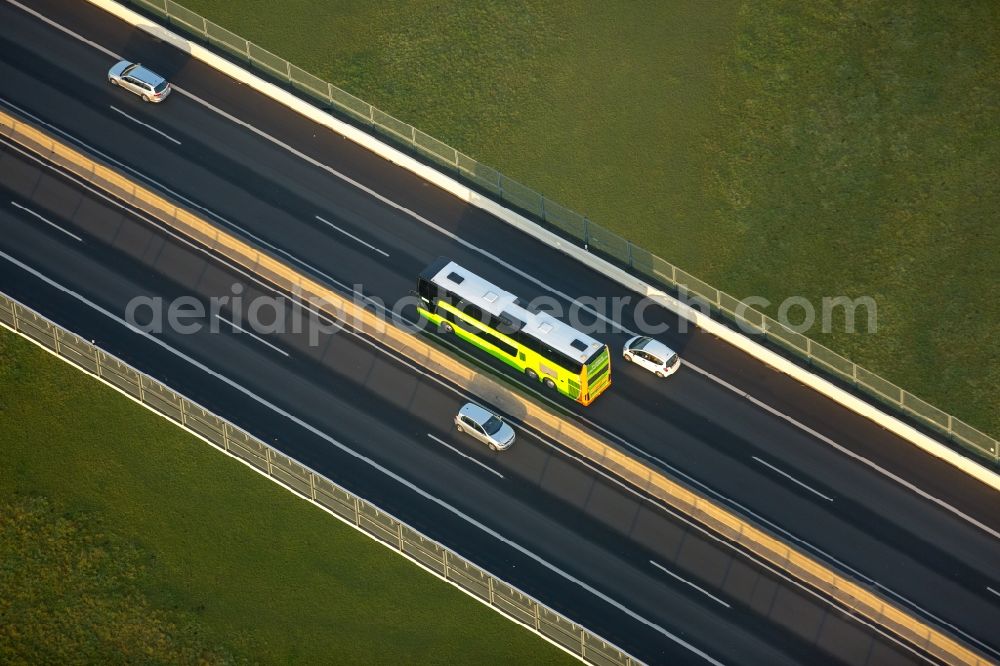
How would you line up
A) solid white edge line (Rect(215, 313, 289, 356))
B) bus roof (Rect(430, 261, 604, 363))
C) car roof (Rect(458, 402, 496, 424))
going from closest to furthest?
car roof (Rect(458, 402, 496, 424))
bus roof (Rect(430, 261, 604, 363))
solid white edge line (Rect(215, 313, 289, 356))

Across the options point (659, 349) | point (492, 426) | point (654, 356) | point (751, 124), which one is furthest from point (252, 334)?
point (751, 124)

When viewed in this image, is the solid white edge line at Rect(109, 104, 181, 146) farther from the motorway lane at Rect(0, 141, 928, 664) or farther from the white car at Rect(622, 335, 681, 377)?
the white car at Rect(622, 335, 681, 377)

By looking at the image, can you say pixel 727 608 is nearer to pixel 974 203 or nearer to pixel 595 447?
pixel 595 447

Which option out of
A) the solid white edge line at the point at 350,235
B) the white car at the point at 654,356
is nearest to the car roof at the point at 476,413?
the white car at the point at 654,356

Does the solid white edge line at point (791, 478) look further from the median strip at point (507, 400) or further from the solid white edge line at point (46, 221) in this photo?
the solid white edge line at point (46, 221)

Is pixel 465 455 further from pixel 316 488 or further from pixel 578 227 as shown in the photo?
pixel 578 227

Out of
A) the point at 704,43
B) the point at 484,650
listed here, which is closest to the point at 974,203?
the point at 704,43

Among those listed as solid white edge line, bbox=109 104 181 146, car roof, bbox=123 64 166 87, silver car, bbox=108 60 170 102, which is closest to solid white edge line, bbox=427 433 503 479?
solid white edge line, bbox=109 104 181 146
